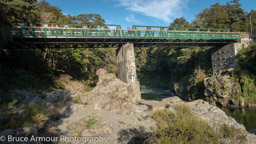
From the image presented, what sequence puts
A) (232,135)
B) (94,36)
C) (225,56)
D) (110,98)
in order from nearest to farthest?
1. (232,135)
2. (110,98)
3. (94,36)
4. (225,56)

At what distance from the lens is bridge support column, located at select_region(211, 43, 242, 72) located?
109 feet

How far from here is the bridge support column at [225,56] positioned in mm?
33222

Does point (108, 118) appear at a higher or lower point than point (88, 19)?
lower

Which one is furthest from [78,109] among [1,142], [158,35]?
[158,35]

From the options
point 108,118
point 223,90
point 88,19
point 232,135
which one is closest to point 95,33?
point 108,118

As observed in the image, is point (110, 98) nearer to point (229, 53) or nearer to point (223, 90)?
point (223, 90)

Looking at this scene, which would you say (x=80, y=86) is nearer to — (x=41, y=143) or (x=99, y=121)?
(x=99, y=121)

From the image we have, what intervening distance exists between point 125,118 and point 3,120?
8.84 meters

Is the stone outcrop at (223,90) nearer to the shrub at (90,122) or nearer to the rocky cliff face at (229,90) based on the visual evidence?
the rocky cliff face at (229,90)

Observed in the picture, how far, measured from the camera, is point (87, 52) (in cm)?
3650

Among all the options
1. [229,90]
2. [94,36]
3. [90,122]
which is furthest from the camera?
[229,90]

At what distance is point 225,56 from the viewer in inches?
1380

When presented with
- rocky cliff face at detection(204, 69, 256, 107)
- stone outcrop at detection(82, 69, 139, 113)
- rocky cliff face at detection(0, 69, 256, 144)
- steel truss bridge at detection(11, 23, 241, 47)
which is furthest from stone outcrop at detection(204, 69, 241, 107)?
stone outcrop at detection(82, 69, 139, 113)

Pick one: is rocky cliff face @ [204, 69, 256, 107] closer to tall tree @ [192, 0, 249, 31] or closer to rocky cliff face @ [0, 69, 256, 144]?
rocky cliff face @ [0, 69, 256, 144]
